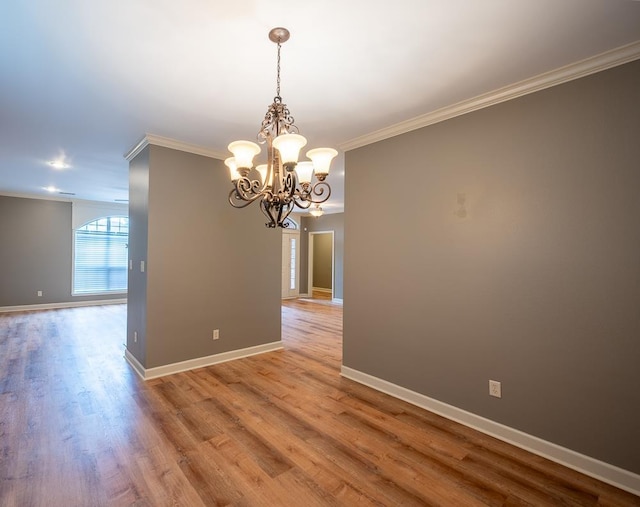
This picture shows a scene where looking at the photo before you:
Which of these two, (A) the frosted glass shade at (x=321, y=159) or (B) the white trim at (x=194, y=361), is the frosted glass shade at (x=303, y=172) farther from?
(B) the white trim at (x=194, y=361)

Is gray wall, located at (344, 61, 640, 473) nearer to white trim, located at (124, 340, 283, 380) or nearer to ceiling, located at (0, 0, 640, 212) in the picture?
ceiling, located at (0, 0, 640, 212)

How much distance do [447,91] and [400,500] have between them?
109 inches

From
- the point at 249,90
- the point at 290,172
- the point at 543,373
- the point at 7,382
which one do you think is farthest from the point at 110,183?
the point at 543,373

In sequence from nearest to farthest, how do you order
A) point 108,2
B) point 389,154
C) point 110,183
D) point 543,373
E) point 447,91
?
point 108,2 → point 543,373 → point 447,91 → point 389,154 → point 110,183

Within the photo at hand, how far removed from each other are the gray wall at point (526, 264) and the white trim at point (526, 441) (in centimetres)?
5

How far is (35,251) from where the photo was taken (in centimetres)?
727

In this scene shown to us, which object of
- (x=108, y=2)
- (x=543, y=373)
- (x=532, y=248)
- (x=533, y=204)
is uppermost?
(x=108, y=2)

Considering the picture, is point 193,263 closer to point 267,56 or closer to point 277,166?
point 277,166

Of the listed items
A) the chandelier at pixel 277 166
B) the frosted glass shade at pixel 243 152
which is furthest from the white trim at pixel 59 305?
the frosted glass shade at pixel 243 152

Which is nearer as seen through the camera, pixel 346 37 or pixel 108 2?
pixel 108 2

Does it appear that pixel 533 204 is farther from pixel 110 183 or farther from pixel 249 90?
pixel 110 183

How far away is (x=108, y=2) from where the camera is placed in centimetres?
161

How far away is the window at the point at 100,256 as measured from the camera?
793 cm

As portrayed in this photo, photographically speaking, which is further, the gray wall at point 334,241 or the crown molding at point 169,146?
the gray wall at point 334,241
